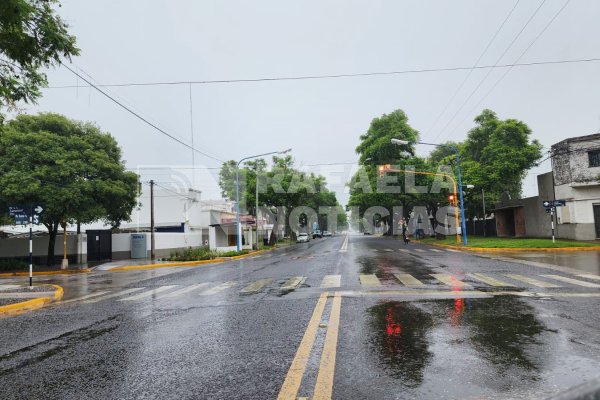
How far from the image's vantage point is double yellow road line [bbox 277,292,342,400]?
358cm

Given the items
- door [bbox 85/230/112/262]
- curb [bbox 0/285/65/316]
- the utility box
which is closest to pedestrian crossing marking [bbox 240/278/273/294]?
curb [bbox 0/285/65/316]

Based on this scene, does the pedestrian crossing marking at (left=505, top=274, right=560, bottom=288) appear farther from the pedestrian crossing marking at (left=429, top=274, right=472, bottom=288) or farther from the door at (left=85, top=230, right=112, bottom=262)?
the door at (left=85, top=230, right=112, bottom=262)

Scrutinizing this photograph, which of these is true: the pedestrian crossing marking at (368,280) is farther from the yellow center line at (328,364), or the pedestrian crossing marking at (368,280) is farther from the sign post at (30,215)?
the sign post at (30,215)

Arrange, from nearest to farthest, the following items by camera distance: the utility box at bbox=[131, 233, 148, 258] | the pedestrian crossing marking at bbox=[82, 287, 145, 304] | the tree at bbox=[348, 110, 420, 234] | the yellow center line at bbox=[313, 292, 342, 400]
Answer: the yellow center line at bbox=[313, 292, 342, 400] → the pedestrian crossing marking at bbox=[82, 287, 145, 304] → the utility box at bbox=[131, 233, 148, 258] → the tree at bbox=[348, 110, 420, 234]

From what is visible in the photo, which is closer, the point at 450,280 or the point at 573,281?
the point at 573,281

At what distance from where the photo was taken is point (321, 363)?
436cm

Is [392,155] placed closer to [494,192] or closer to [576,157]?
[494,192]

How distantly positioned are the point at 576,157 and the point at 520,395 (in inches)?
1233

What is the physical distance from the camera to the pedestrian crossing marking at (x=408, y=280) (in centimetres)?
1049

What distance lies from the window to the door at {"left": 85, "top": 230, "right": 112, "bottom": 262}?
35.8 metres

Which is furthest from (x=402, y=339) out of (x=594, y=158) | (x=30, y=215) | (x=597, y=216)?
(x=594, y=158)

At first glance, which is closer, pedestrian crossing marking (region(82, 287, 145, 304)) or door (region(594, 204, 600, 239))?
pedestrian crossing marking (region(82, 287, 145, 304))

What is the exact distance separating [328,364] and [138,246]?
→ 3040 centimetres

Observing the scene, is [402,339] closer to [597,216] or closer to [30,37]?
[30,37]
